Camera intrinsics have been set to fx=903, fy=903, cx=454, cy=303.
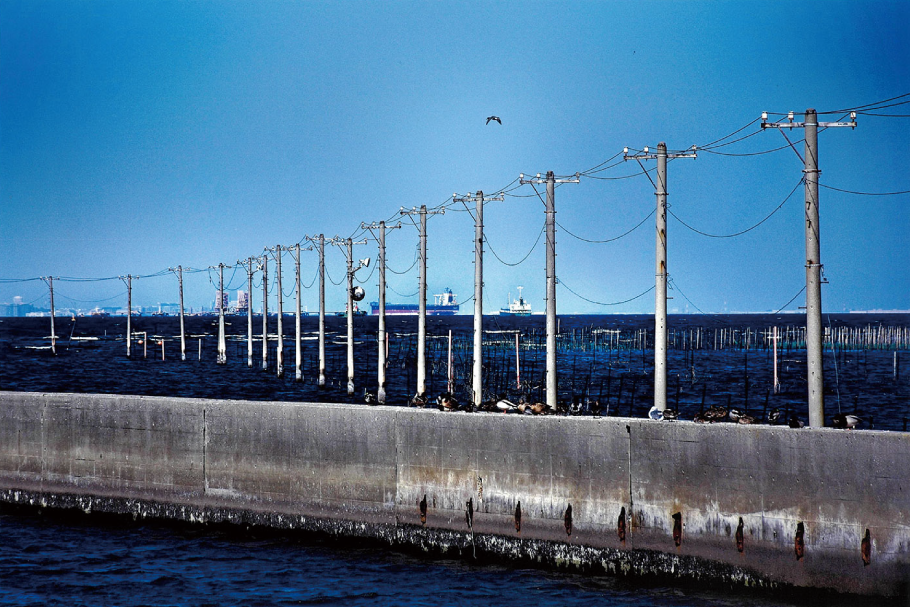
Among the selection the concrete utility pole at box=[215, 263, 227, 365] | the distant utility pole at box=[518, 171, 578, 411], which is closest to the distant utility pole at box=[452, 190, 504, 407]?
the distant utility pole at box=[518, 171, 578, 411]

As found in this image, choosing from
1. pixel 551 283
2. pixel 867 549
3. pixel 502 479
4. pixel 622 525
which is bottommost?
pixel 622 525

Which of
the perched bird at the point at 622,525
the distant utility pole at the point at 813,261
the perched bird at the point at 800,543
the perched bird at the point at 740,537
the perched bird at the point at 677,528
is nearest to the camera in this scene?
the perched bird at the point at 800,543

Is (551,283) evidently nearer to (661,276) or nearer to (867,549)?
(661,276)

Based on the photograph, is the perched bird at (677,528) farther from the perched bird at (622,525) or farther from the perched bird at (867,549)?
the perched bird at (867,549)

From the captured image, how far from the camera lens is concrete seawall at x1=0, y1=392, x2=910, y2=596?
1681 cm

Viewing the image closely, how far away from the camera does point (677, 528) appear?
18250mm

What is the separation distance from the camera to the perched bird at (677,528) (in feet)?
59.8

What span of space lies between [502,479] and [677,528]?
3953mm

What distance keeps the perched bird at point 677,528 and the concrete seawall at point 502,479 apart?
41mm

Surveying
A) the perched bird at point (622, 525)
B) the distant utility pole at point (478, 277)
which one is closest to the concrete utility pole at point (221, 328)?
the distant utility pole at point (478, 277)

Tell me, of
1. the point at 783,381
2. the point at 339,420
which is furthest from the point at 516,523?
the point at 783,381

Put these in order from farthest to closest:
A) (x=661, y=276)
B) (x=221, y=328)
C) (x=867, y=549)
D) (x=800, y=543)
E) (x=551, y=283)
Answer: (x=221, y=328), (x=551, y=283), (x=661, y=276), (x=800, y=543), (x=867, y=549)

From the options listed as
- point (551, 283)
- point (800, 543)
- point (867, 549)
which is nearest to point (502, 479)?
point (800, 543)

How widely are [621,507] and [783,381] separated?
68891 millimetres
